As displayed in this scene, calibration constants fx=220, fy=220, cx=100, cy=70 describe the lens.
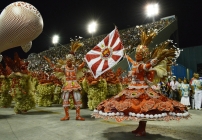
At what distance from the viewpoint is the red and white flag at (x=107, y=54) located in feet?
14.9

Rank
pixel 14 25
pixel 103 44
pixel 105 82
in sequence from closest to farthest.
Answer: pixel 14 25 → pixel 103 44 → pixel 105 82

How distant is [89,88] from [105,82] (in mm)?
698

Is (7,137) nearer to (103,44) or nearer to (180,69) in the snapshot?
(103,44)

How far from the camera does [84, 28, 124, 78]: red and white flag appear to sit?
4.54 m

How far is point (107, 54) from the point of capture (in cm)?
465

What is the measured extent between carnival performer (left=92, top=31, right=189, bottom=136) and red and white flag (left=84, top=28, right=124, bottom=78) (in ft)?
1.47

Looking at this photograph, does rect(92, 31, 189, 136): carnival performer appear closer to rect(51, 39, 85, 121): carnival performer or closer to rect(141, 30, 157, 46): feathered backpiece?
rect(141, 30, 157, 46): feathered backpiece

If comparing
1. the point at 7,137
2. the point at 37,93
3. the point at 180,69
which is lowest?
the point at 7,137

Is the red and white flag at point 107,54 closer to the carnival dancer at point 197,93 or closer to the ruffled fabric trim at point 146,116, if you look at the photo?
the ruffled fabric trim at point 146,116

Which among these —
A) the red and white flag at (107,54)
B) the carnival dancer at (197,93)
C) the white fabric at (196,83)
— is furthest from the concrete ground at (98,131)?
the white fabric at (196,83)

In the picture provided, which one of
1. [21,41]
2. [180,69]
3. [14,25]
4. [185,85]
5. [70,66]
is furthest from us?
[180,69]

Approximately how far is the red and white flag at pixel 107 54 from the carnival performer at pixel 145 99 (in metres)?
0.45

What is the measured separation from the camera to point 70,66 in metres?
6.66

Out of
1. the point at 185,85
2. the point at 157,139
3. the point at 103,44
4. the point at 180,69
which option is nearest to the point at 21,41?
the point at 103,44
